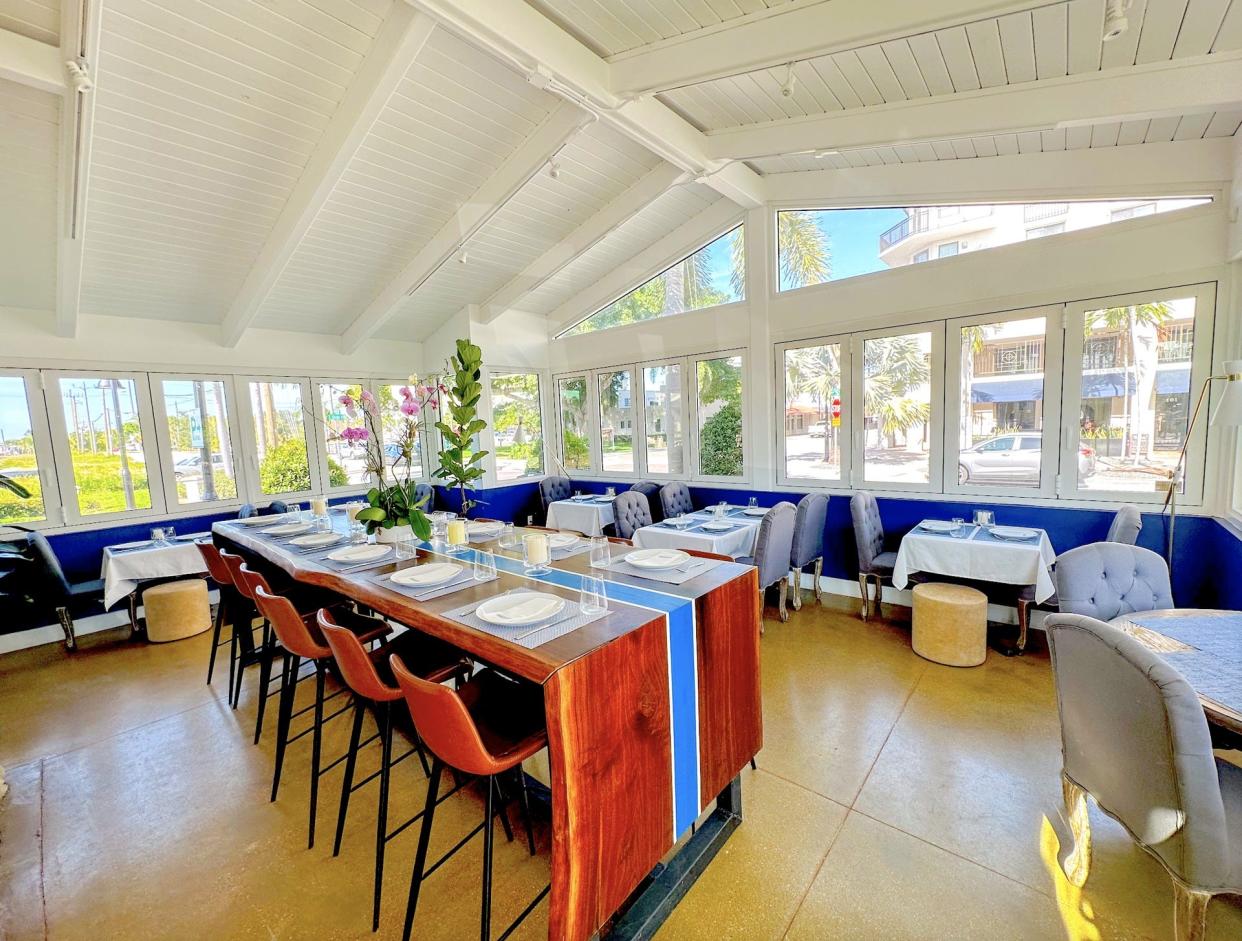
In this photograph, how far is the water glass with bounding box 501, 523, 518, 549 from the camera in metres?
2.58

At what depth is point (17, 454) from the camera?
13.6ft

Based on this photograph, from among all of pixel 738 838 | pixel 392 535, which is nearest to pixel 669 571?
pixel 738 838

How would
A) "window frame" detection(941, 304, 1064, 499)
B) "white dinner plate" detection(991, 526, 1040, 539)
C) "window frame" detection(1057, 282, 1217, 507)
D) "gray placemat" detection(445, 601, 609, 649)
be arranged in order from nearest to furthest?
"gray placemat" detection(445, 601, 609, 649)
"window frame" detection(1057, 282, 1217, 507)
"white dinner plate" detection(991, 526, 1040, 539)
"window frame" detection(941, 304, 1064, 499)

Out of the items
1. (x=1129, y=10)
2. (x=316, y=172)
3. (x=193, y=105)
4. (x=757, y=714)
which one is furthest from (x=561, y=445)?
(x=1129, y=10)

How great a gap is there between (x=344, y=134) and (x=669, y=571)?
124 inches

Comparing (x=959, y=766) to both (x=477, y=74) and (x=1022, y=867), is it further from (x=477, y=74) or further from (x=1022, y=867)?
(x=477, y=74)

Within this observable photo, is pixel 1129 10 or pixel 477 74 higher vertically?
pixel 477 74

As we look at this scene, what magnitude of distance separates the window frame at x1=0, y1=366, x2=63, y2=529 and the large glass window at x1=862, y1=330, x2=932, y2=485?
22.7ft

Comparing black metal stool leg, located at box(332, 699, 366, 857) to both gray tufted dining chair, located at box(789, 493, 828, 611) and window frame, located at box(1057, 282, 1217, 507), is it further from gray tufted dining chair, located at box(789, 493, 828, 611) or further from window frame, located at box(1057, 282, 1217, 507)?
window frame, located at box(1057, 282, 1217, 507)

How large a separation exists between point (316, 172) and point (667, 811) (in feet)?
13.2

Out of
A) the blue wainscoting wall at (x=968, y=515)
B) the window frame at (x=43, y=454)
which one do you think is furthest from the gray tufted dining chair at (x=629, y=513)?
the window frame at (x=43, y=454)

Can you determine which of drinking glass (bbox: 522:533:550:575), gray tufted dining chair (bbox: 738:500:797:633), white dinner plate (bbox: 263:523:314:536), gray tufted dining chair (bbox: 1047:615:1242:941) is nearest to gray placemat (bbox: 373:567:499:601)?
drinking glass (bbox: 522:533:550:575)

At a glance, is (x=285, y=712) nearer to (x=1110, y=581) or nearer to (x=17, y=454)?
(x=1110, y=581)

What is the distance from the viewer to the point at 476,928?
1617 millimetres
